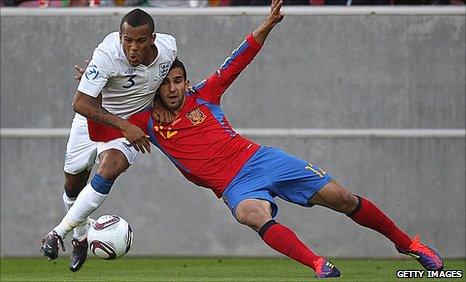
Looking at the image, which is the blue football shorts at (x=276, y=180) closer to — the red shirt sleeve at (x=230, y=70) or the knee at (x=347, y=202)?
the knee at (x=347, y=202)

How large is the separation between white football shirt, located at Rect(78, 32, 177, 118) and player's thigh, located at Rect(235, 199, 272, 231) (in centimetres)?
139

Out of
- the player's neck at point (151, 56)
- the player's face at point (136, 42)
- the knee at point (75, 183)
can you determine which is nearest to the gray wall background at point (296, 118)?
the knee at point (75, 183)

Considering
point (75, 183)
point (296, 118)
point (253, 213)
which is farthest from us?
point (296, 118)

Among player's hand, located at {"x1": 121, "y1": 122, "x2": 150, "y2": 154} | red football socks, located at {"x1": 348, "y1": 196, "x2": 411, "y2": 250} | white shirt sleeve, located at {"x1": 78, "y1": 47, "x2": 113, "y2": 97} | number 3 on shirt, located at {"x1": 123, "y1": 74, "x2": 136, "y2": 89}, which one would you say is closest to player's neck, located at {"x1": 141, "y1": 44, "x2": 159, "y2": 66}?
number 3 on shirt, located at {"x1": 123, "y1": 74, "x2": 136, "y2": 89}

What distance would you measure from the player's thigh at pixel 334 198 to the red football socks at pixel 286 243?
24.6 inches

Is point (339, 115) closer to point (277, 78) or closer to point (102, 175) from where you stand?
point (277, 78)

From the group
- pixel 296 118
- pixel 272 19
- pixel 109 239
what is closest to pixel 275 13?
pixel 272 19

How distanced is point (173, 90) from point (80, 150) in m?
1.41

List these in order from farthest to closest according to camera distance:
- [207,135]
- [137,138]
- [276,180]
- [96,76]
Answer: [207,135] < [96,76] < [276,180] < [137,138]

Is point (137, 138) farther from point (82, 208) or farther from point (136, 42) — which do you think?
point (82, 208)

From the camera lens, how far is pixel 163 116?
Result: 34.4ft

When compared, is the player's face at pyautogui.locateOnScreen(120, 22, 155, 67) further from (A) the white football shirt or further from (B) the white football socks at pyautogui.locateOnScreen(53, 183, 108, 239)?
(B) the white football socks at pyautogui.locateOnScreen(53, 183, 108, 239)

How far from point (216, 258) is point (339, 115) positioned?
230 centimetres

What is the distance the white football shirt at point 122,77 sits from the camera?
33.7 ft
